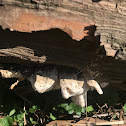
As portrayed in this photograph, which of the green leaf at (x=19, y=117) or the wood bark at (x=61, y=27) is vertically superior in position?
the wood bark at (x=61, y=27)

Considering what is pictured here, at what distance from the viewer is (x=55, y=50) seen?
1.22 meters

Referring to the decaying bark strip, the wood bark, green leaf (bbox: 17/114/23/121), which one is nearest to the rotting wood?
the wood bark

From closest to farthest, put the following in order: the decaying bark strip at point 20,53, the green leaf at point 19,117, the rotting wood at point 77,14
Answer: the rotting wood at point 77,14 → the decaying bark strip at point 20,53 → the green leaf at point 19,117

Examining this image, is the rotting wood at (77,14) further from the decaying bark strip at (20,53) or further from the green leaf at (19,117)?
the green leaf at (19,117)

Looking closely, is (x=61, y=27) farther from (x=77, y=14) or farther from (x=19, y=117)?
(x=19, y=117)

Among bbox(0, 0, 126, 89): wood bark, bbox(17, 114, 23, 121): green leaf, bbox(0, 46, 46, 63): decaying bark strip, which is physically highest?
bbox(0, 0, 126, 89): wood bark

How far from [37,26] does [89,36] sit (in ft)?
1.08

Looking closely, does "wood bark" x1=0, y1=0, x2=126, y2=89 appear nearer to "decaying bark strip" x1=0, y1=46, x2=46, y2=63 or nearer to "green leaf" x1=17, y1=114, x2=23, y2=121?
"decaying bark strip" x1=0, y1=46, x2=46, y2=63

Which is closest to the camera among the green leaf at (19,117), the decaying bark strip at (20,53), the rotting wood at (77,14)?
the rotting wood at (77,14)

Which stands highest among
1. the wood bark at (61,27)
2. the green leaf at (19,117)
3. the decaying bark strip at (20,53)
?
the wood bark at (61,27)

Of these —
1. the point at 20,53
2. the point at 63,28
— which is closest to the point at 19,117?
the point at 20,53

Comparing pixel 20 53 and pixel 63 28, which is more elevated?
pixel 63 28

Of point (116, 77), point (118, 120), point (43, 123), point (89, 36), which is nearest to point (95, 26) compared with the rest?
point (89, 36)

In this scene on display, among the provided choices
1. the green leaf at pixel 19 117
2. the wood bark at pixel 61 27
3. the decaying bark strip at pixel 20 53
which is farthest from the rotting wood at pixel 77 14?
the green leaf at pixel 19 117
